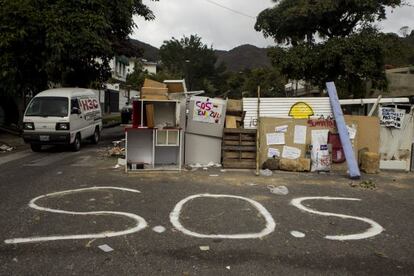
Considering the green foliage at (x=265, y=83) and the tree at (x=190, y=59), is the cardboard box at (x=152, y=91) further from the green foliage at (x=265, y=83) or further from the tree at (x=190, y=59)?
the tree at (x=190, y=59)

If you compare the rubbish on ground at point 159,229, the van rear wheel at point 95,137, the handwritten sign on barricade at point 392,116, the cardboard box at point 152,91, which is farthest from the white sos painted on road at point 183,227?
the van rear wheel at point 95,137

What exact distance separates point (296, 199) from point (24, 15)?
44.3 feet

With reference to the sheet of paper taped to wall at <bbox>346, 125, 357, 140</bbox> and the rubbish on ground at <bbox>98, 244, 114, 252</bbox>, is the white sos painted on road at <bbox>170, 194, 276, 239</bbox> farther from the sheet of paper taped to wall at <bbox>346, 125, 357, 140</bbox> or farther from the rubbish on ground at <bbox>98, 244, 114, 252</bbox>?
the sheet of paper taped to wall at <bbox>346, 125, 357, 140</bbox>

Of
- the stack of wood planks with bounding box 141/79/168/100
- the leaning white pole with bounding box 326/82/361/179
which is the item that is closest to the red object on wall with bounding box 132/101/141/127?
the stack of wood planks with bounding box 141/79/168/100

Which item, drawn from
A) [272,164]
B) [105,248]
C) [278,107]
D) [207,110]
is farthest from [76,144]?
[105,248]

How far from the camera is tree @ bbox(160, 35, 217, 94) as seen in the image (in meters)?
82.7

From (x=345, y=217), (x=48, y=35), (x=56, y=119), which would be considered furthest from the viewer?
(x=48, y=35)

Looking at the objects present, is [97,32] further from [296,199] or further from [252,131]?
[296,199]

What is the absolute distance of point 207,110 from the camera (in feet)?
39.1

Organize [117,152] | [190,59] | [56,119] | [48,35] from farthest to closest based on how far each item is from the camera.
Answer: [190,59]
[48,35]
[56,119]
[117,152]

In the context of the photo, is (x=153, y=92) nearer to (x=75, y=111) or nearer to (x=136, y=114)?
(x=136, y=114)

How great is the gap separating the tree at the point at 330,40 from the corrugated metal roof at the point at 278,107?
669 cm

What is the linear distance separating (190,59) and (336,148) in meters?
73.8

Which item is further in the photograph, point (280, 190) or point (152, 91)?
point (152, 91)
